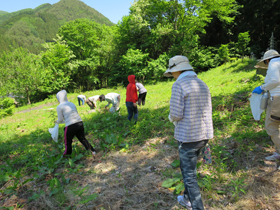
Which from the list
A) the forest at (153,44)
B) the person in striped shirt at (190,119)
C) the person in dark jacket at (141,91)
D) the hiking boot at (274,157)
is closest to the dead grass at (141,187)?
the hiking boot at (274,157)

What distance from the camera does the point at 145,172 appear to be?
356 centimetres

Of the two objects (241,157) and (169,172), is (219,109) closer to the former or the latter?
(241,157)

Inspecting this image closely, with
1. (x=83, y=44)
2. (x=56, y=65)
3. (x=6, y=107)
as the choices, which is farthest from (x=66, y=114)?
(x=83, y=44)

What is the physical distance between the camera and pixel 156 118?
20.6 ft

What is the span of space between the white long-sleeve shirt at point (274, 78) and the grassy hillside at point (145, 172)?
1.39m

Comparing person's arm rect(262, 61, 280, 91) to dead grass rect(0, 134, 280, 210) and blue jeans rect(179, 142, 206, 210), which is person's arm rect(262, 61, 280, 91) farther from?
blue jeans rect(179, 142, 206, 210)

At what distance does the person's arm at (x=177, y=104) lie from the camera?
1.94m

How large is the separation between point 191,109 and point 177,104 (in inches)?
6.6

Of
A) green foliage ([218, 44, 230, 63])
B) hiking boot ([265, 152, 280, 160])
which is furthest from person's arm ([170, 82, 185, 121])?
green foliage ([218, 44, 230, 63])

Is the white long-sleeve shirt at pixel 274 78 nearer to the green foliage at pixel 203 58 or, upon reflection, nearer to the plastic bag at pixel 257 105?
the plastic bag at pixel 257 105

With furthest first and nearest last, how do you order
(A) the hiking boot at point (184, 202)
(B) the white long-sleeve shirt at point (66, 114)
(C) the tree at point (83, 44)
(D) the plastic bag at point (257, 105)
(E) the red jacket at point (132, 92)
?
(C) the tree at point (83, 44)
(E) the red jacket at point (132, 92)
(B) the white long-sleeve shirt at point (66, 114)
(D) the plastic bag at point (257, 105)
(A) the hiking boot at point (184, 202)

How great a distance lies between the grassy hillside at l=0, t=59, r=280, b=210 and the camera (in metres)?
2.66

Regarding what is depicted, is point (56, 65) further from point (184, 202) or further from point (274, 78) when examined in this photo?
point (274, 78)

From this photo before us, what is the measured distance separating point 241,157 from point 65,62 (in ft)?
92.7
